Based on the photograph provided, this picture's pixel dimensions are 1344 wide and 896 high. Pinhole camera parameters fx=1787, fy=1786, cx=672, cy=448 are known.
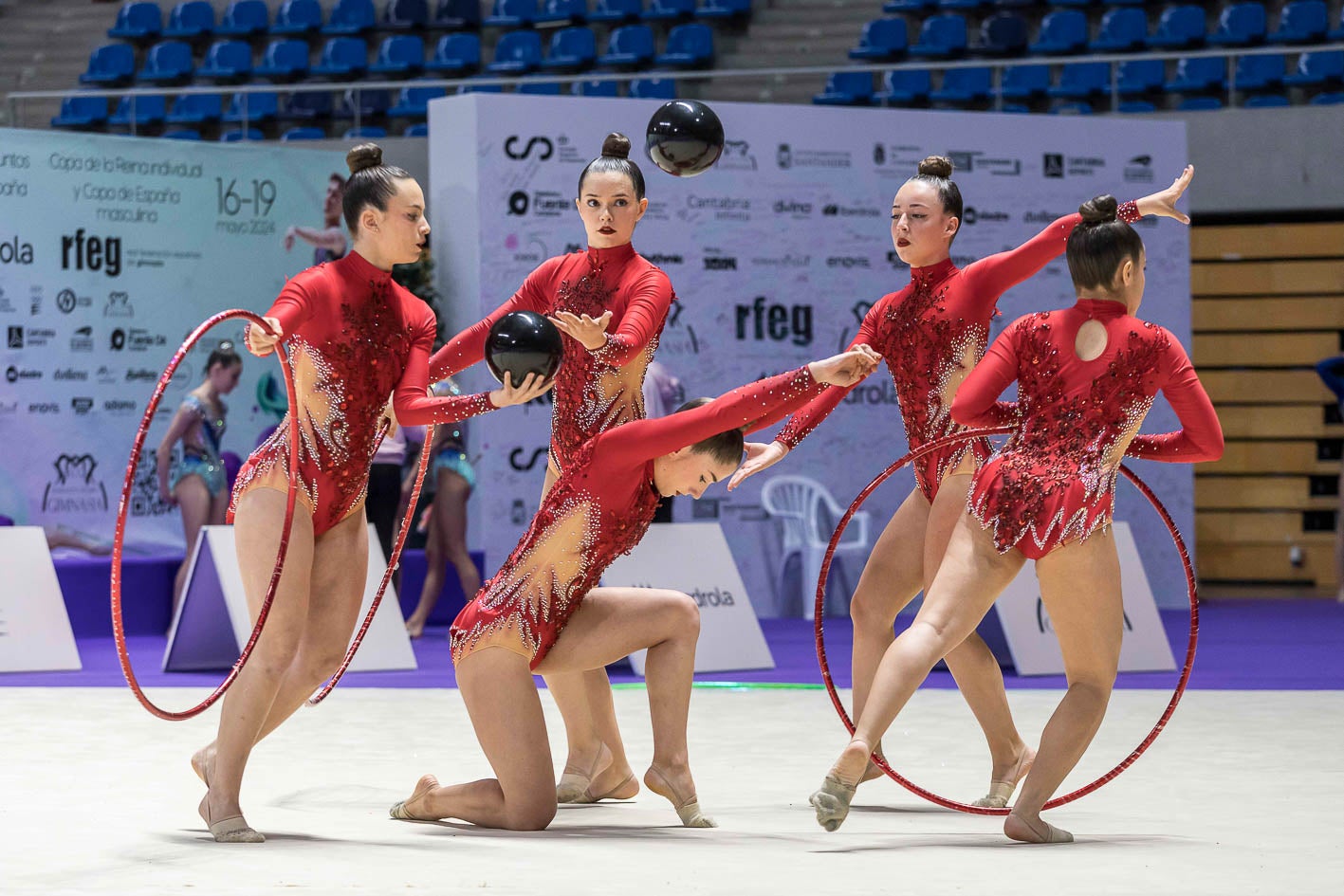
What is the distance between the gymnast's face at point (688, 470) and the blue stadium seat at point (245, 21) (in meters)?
13.1

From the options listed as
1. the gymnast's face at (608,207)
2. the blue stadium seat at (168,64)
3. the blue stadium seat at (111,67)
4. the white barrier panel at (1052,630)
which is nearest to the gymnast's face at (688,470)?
the gymnast's face at (608,207)

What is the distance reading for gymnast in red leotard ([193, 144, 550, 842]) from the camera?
4.35 meters

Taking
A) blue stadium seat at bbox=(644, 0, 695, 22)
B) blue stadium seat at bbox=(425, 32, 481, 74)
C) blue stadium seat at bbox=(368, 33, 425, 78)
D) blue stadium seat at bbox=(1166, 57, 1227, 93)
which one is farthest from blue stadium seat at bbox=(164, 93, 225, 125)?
blue stadium seat at bbox=(1166, 57, 1227, 93)

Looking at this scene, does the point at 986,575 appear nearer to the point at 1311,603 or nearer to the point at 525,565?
the point at 525,565

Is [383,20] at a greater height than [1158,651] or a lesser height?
greater

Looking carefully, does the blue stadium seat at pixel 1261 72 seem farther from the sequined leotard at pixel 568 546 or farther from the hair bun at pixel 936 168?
the sequined leotard at pixel 568 546

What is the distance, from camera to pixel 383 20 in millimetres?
16312

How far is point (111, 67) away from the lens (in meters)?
16.3

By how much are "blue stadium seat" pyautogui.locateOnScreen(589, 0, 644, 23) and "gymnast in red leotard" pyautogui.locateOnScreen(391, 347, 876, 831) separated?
11446mm

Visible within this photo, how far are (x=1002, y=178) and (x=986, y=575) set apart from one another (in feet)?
26.9

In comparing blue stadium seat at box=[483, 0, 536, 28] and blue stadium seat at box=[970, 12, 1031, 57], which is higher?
blue stadium seat at box=[483, 0, 536, 28]

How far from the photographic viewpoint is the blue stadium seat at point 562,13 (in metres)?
15.5

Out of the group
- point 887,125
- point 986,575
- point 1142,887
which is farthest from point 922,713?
point 887,125

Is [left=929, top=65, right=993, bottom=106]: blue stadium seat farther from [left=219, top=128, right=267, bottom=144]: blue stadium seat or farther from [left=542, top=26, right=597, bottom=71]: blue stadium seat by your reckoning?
[left=219, top=128, right=267, bottom=144]: blue stadium seat
